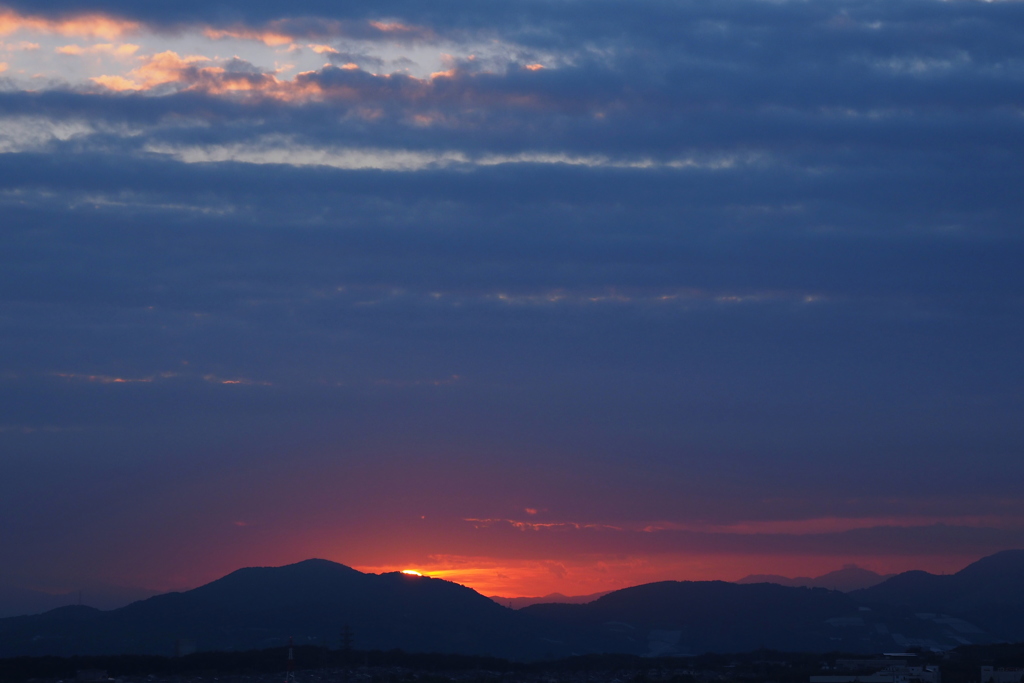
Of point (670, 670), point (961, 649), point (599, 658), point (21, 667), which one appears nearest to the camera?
point (21, 667)

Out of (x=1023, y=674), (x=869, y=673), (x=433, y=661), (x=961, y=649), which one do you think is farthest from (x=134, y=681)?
(x=961, y=649)

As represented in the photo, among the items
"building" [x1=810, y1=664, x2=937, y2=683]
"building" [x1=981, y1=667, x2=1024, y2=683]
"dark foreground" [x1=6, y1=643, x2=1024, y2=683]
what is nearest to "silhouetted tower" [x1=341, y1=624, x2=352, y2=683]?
"dark foreground" [x1=6, y1=643, x2=1024, y2=683]

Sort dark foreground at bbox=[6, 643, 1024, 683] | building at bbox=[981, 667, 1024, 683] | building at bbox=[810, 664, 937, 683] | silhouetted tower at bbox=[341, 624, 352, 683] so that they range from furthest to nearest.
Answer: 1. dark foreground at bbox=[6, 643, 1024, 683]
2. building at bbox=[981, 667, 1024, 683]
3. building at bbox=[810, 664, 937, 683]
4. silhouetted tower at bbox=[341, 624, 352, 683]

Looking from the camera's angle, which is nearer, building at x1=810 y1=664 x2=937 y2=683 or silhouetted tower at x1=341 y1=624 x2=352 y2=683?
silhouetted tower at x1=341 y1=624 x2=352 y2=683

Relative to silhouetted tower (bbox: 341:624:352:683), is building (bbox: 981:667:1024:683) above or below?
below

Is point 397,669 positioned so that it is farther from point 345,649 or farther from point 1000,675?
point 1000,675

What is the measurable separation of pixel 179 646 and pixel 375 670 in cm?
2267

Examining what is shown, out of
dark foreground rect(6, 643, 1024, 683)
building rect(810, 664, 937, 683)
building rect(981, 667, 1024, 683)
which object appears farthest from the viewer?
dark foreground rect(6, 643, 1024, 683)

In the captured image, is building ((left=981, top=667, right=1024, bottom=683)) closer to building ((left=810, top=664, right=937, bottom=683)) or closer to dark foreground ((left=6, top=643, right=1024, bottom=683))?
building ((left=810, top=664, right=937, bottom=683))

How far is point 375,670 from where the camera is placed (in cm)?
12862

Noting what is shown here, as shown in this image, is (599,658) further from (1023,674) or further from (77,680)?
(77,680)

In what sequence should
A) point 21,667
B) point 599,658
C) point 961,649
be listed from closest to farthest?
1. point 21,667
2. point 599,658
3. point 961,649

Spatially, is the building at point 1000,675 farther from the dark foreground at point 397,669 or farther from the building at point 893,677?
the dark foreground at point 397,669

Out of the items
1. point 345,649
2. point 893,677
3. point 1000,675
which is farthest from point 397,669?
point 1000,675
